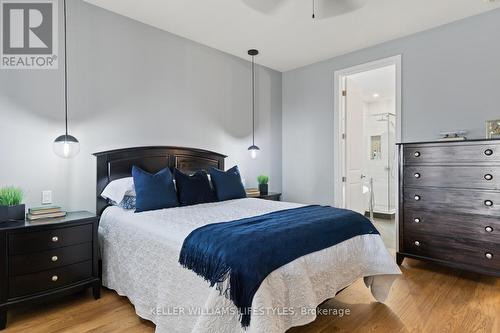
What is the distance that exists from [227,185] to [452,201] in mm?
2321

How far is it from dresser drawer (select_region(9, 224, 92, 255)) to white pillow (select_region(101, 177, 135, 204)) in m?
0.40

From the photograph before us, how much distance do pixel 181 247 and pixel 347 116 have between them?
3.36m

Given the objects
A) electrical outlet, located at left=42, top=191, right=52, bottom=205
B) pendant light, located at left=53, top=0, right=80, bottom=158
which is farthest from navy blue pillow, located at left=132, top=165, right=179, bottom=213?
electrical outlet, located at left=42, top=191, right=52, bottom=205

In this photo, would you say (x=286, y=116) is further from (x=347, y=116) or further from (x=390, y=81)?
(x=390, y=81)

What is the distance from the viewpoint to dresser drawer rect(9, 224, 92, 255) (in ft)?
6.83

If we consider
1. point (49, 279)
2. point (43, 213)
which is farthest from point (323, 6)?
point (49, 279)

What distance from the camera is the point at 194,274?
1673 mm

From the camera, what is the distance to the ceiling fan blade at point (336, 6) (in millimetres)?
2744

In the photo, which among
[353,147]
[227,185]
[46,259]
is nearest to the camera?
[46,259]

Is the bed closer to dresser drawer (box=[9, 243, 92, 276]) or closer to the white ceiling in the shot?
dresser drawer (box=[9, 243, 92, 276])

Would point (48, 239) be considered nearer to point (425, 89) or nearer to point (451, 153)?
point (451, 153)

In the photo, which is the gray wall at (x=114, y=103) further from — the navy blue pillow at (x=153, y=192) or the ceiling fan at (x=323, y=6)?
the ceiling fan at (x=323, y=6)

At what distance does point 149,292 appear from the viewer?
2.01m

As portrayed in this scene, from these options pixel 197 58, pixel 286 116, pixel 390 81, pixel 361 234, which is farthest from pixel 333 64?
pixel 361 234
